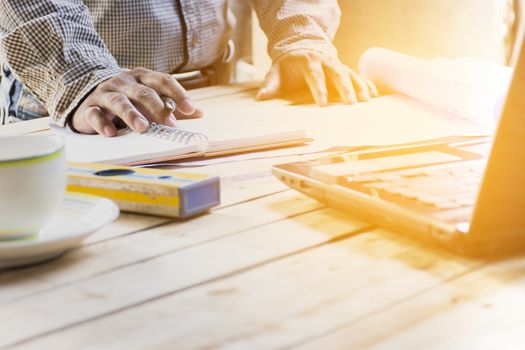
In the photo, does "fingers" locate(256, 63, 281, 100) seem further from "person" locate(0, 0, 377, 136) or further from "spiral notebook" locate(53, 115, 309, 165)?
"spiral notebook" locate(53, 115, 309, 165)

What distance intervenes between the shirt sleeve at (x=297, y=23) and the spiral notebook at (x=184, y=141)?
1.65ft

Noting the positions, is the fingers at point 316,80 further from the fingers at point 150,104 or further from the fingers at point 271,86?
the fingers at point 150,104

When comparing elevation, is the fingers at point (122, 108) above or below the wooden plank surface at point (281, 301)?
above

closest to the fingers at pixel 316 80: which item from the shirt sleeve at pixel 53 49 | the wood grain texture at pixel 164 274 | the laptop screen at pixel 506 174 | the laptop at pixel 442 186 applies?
the shirt sleeve at pixel 53 49

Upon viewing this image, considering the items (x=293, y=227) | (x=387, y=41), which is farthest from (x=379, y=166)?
(x=387, y=41)

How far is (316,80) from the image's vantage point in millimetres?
1333

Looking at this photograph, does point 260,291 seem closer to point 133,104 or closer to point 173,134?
point 173,134

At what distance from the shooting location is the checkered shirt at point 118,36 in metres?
1.23

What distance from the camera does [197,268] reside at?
22.3 inches

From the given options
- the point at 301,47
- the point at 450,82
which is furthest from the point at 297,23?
the point at 450,82

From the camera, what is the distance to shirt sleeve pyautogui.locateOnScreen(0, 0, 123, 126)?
3.96 feet

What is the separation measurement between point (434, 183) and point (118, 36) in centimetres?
109

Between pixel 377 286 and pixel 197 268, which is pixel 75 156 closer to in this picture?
pixel 197 268

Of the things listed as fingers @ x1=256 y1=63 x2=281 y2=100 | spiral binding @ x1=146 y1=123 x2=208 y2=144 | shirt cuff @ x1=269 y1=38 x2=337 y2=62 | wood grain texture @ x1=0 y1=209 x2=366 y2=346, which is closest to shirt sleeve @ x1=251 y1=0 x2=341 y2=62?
shirt cuff @ x1=269 y1=38 x2=337 y2=62
